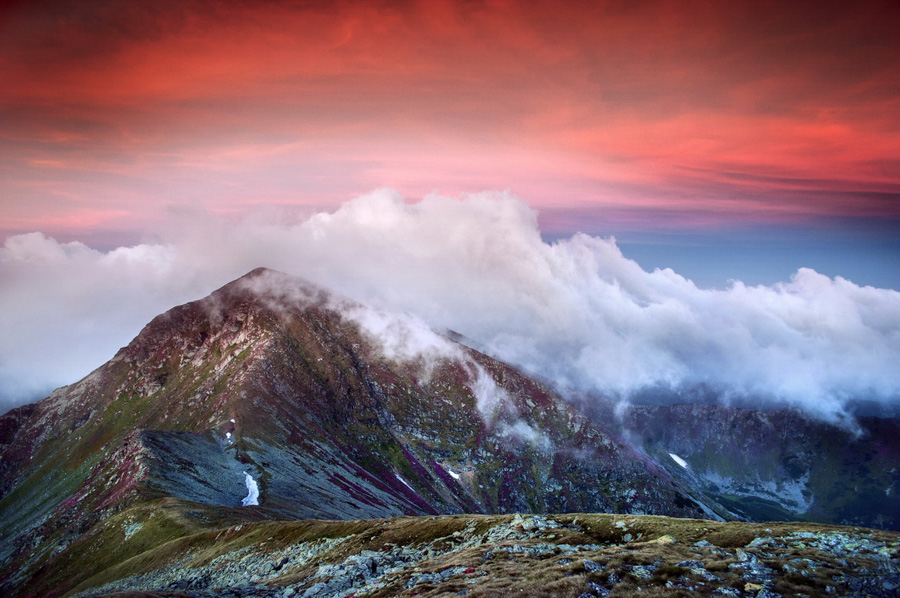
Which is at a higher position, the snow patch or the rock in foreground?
the rock in foreground

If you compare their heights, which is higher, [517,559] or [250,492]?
[517,559]

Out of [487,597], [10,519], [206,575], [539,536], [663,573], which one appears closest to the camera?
[487,597]

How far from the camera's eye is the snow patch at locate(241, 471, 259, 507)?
5346 inches

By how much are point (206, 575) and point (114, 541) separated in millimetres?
52980

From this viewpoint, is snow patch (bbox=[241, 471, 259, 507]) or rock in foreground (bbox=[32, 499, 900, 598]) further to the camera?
snow patch (bbox=[241, 471, 259, 507])

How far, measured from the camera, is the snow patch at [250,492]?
445 ft

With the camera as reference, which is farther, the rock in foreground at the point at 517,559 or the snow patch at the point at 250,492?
the snow patch at the point at 250,492

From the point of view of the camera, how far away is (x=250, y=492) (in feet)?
472

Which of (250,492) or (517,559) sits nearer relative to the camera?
(517,559)

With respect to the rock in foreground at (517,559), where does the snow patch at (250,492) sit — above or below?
below

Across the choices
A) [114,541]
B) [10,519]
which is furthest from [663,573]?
[10,519]

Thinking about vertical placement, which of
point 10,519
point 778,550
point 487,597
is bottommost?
point 10,519

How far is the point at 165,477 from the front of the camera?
13262 centimetres

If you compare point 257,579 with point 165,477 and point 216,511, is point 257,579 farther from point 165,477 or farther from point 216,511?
point 165,477
